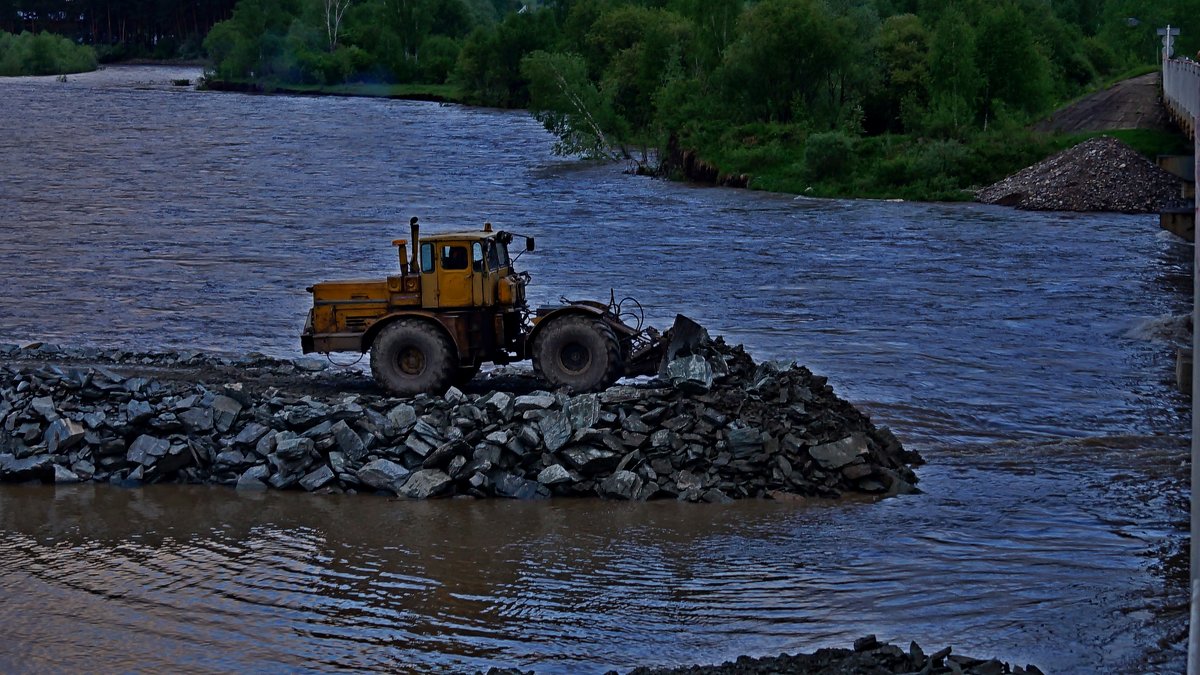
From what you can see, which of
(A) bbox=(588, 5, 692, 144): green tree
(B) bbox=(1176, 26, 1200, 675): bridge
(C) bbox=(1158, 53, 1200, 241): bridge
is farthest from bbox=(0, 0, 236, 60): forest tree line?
(C) bbox=(1158, 53, 1200, 241): bridge

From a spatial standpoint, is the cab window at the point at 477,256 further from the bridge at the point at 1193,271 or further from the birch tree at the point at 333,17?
the birch tree at the point at 333,17

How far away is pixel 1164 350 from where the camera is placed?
27.6 metres

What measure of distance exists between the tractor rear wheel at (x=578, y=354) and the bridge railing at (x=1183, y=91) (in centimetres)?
1871

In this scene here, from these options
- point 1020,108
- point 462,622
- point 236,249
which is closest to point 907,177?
point 1020,108

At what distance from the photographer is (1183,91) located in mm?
42281

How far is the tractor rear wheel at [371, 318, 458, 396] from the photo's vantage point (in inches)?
806

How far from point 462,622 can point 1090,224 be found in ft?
125

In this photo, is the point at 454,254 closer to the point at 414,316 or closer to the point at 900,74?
the point at 414,316

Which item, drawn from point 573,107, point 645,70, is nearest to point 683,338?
point 573,107

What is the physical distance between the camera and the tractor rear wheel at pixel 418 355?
67.2 feet

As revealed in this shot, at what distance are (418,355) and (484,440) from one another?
3.36 m

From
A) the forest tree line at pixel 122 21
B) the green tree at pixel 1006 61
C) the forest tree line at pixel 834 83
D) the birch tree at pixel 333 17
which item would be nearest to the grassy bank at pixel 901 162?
the forest tree line at pixel 834 83

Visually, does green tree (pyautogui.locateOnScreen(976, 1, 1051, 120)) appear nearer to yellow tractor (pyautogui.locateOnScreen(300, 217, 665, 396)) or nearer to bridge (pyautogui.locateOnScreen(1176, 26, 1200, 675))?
bridge (pyautogui.locateOnScreen(1176, 26, 1200, 675))

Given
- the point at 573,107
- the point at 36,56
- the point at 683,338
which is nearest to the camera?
the point at 683,338
